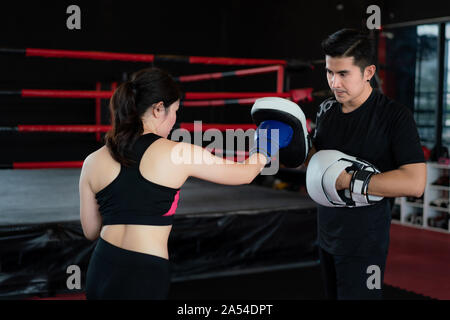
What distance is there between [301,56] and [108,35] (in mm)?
2477

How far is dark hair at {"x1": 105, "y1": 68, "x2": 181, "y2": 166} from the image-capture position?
4.49ft

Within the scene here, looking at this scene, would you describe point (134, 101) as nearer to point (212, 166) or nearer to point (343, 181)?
point (212, 166)

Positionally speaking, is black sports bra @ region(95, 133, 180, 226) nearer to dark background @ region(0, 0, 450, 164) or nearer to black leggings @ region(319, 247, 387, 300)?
black leggings @ region(319, 247, 387, 300)

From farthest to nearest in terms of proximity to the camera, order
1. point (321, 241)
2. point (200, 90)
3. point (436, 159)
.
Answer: point (200, 90) → point (436, 159) → point (321, 241)

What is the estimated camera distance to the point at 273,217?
3094 mm

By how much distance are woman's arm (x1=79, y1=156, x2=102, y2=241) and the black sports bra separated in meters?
0.10

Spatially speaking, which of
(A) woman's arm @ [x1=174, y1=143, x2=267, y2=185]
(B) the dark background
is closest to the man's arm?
(A) woman's arm @ [x1=174, y1=143, x2=267, y2=185]

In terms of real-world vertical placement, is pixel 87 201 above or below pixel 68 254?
above

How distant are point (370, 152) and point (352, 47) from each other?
1.13ft

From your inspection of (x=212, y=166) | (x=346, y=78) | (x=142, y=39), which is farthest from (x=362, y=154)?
(x=142, y=39)

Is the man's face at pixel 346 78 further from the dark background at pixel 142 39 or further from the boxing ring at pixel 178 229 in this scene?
the dark background at pixel 142 39
